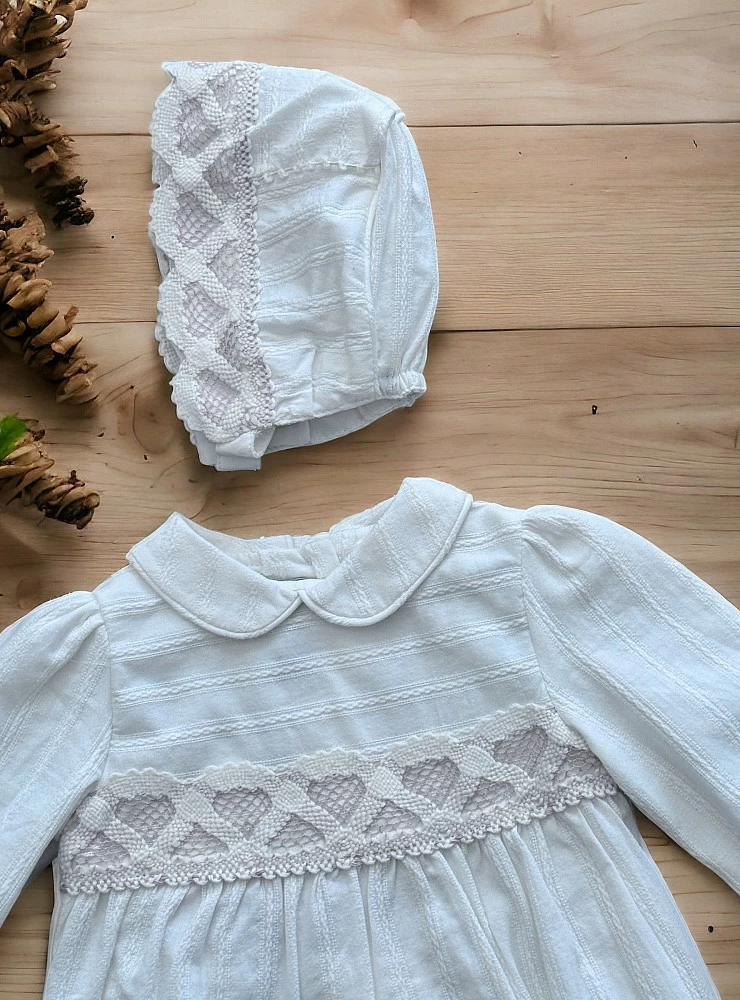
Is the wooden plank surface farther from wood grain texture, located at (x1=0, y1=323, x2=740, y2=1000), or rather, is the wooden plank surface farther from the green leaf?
the green leaf

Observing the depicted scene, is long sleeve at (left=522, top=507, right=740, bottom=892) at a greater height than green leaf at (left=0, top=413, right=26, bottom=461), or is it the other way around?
green leaf at (left=0, top=413, right=26, bottom=461)

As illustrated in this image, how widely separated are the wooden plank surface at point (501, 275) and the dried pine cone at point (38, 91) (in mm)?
37

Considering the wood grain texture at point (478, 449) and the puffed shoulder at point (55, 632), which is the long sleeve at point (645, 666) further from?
the puffed shoulder at point (55, 632)

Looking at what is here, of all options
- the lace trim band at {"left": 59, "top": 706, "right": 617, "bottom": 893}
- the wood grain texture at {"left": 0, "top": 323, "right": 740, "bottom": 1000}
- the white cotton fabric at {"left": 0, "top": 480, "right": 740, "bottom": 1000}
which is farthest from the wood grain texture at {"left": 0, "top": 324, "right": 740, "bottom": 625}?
the lace trim band at {"left": 59, "top": 706, "right": 617, "bottom": 893}

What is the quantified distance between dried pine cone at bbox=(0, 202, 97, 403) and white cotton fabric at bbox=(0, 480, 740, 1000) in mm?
216

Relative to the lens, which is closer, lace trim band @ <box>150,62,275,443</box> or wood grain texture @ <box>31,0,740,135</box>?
lace trim band @ <box>150,62,275,443</box>

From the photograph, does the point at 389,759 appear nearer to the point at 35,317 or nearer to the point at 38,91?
the point at 35,317

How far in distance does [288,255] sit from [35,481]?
36 centimetres

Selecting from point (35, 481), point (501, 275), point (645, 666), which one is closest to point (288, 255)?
point (501, 275)

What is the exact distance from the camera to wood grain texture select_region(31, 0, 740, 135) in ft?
3.61

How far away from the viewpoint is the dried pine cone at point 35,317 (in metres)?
0.96

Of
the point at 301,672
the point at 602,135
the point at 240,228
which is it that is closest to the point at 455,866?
the point at 301,672

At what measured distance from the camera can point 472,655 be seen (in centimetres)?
95

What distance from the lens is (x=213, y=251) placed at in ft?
3.29
